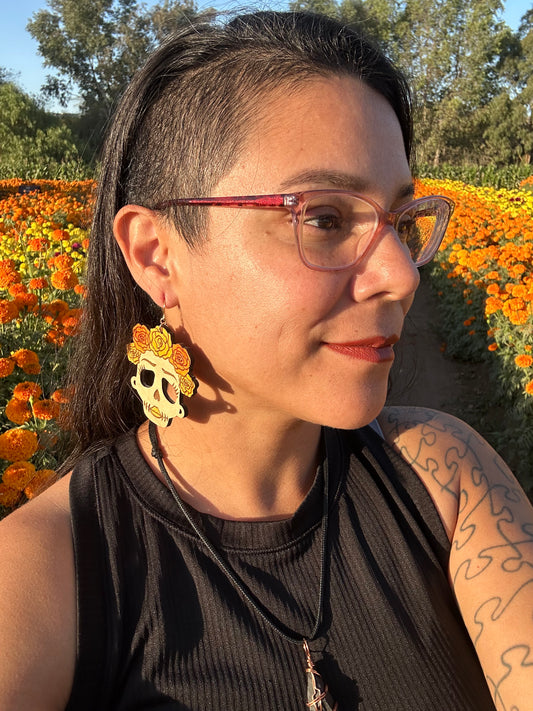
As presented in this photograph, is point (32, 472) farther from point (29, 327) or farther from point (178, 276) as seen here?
point (29, 327)

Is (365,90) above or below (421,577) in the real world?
above

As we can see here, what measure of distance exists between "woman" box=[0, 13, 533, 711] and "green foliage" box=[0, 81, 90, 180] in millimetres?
20743

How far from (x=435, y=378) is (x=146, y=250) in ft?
18.2

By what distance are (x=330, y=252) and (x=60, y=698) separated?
0.91 meters

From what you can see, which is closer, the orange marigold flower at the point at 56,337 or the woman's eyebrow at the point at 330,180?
the woman's eyebrow at the point at 330,180

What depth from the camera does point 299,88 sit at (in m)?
1.17

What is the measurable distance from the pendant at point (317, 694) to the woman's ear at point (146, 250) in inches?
31.5

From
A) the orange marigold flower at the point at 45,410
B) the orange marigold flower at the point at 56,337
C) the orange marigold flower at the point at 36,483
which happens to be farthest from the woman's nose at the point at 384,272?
the orange marigold flower at the point at 56,337

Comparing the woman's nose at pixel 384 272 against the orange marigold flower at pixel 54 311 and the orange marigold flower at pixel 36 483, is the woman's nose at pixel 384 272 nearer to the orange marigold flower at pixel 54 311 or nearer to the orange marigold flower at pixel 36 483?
the orange marigold flower at pixel 36 483

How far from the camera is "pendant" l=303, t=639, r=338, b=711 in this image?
110 cm

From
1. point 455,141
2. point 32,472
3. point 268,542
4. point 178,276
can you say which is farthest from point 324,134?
point 455,141

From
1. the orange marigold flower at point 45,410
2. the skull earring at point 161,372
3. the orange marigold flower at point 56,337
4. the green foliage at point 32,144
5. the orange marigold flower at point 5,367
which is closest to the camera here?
the skull earring at point 161,372

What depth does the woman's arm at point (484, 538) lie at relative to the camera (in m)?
1.22

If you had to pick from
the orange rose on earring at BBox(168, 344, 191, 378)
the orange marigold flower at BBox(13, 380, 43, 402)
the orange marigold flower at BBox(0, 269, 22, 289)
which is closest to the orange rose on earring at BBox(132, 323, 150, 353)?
the orange rose on earring at BBox(168, 344, 191, 378)
